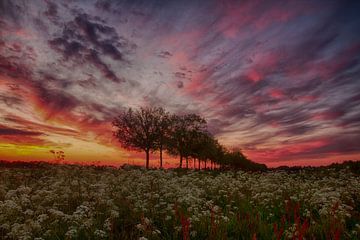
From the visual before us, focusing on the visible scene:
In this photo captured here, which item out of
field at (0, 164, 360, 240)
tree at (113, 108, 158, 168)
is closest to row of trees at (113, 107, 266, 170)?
tree at (113, 108, 158, 168)

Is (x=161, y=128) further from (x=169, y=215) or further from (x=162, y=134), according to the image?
(x=169, y=215)

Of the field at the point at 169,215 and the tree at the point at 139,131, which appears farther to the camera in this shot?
the tree at the point at 139,131

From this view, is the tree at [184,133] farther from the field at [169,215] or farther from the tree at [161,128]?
the field at [169,215]

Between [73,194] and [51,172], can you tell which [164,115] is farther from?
[73,194]

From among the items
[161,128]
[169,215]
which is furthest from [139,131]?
[169,215]

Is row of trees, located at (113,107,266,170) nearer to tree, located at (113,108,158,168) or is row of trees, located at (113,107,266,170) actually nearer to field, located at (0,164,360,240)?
tree, located at (113,108,158,168)

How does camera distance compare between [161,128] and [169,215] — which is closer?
[169,215]

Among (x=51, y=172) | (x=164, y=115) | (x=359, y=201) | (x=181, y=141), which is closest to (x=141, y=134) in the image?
(x=164, y=115)

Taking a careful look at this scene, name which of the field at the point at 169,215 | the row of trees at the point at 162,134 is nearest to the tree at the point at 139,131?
the row of trees at the point at 162,134

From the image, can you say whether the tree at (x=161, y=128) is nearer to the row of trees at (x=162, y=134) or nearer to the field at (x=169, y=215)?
the row of trees at (x=162, y=134)

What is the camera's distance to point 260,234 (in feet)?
25.9

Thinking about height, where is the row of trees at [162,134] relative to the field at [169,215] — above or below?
above

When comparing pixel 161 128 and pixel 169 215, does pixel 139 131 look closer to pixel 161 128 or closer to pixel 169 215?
pixel 161 128

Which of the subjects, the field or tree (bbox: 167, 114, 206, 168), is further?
tree (bbox: 167, 114, 206, 168)
